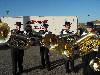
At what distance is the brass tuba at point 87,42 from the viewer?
6.45 m

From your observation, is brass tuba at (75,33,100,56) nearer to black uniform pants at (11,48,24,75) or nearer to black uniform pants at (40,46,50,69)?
black uniform pants at (11,48,24,75)

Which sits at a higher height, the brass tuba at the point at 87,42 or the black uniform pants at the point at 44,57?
the brass tuba at the point at 87,42

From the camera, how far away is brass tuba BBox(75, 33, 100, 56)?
21.2ft

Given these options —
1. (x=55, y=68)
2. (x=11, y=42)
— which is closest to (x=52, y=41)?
(x=11, y=42)

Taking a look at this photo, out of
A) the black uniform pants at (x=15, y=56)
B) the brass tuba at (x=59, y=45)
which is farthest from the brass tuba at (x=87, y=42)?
the black uniform pants at (x=15, y=56)

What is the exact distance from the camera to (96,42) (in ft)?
22.7

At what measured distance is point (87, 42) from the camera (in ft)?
21.7

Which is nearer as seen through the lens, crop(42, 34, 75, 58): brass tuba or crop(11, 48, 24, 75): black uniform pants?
crop(42, 34, 75, 58): brass tuba

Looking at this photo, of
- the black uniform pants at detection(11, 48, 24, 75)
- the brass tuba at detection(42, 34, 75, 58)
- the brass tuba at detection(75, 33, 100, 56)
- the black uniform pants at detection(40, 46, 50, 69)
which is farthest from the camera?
the black uniform pants at detection(40, 46, 50, 69)

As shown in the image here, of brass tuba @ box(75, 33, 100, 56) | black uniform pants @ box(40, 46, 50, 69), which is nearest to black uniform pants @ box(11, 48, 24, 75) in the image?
black uniform pants @ box(40, 46, 50, 69)

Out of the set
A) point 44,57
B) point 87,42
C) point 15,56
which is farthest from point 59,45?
point 44,57

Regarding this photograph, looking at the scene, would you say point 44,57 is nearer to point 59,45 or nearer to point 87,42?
point 59,45

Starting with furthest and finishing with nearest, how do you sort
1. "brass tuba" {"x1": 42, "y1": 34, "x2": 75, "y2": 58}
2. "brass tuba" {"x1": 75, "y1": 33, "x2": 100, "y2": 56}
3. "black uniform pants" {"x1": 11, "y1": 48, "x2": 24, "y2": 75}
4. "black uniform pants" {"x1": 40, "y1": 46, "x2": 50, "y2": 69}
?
"black uniform pants" {"x1": 40, "y1": 46, "x2": 50, "y2": 69} → "black uniform pants" {"x1": 11, "y1": 48, "x2": 24, "y2": 75} → "brass tuba" {"x1": 42, "y1": 34, "x2": 75, "y2": 58} → "brass tuba" {"x1": 75, "y1": 33, "x2": 100, "y2": 56}

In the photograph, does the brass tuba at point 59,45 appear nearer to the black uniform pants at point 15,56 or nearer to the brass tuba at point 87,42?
the brass tuba at point 87,42
